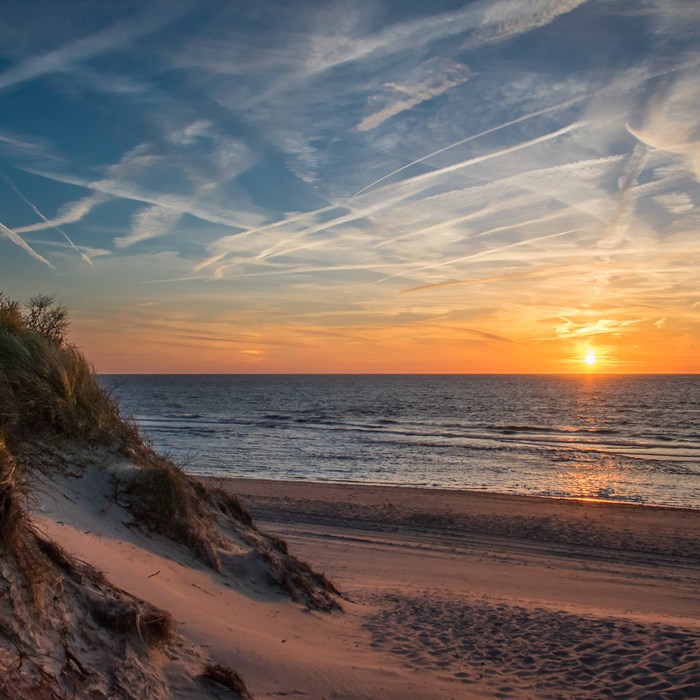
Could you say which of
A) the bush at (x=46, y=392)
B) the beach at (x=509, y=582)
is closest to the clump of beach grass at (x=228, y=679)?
the beach at (x=509, y=582)

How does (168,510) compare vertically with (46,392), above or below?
below

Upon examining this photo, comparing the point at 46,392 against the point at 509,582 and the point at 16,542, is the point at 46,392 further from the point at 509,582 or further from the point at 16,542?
the point at 509,582

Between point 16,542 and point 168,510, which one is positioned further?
point 168,510

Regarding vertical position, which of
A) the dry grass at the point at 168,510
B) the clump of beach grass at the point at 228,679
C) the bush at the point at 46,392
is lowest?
the clump of beach grass at the point at 228,679

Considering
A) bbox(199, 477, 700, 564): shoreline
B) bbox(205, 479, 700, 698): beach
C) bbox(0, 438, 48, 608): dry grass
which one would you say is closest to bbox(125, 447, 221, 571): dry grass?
bbox(205, 479, 700, 698): beach

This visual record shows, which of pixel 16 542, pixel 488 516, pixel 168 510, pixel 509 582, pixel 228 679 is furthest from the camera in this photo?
pixel 488 516

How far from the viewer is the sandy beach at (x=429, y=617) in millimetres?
5461

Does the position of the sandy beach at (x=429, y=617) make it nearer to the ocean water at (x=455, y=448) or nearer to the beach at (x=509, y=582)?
the beach at (x=509, y=582)

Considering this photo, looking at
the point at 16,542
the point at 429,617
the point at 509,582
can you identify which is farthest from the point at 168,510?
the point at 509,582

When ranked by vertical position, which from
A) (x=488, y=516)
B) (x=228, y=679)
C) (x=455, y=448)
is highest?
(x=455, y=448)

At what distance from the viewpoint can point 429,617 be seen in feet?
26.1

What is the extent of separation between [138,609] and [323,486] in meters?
18.6

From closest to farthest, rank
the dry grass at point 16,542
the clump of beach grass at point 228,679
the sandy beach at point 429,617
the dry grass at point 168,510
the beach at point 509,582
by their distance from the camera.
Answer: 1. the dry grass at point 16,542
2. the clump of beach grass at point 228,679
3. the sandy beach at point 429,617
4. the beach at point 509,582
5. the dry grass at point 168,510

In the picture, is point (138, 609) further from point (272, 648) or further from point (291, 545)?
point (291, 545)
